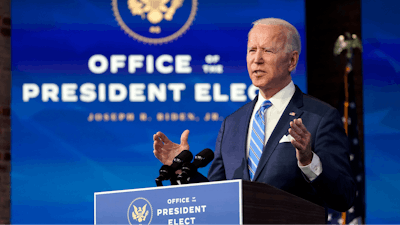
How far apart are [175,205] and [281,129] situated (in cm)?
55

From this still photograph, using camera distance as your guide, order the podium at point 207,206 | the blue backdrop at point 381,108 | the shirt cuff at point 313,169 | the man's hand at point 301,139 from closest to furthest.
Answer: the podium at point 207,206, the man's hand at point 301,139, the shirt cuff at point 313,169, the blue backdrop at point 381,108

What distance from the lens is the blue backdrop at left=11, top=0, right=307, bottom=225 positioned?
15.6ft

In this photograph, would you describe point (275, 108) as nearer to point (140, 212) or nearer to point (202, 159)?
point (202, 159)

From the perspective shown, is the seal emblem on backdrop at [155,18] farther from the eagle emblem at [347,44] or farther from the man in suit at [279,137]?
the man in suit at [279,137]

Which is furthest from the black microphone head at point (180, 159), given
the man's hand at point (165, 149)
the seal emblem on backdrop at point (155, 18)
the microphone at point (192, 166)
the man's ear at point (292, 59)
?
the seal emblem on backdrop at point (155, 18)

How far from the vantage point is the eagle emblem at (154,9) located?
489 centimetres

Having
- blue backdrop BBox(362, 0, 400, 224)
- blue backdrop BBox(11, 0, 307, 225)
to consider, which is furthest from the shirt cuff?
blue backdrop BBox(362, 0, 400, 224)

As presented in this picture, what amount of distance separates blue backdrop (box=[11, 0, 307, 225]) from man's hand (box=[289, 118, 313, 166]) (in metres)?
3.36

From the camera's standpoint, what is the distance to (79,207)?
15.6 ft

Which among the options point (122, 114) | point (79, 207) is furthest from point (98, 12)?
point (79, 207)

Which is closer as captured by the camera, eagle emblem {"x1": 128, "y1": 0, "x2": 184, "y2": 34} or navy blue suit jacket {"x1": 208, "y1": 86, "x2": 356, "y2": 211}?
navy blue suit jacket {"x1": 208, "y1": 86, "x2": 356, "y2": 211}

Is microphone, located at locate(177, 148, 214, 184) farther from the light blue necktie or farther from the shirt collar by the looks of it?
the shirt collar

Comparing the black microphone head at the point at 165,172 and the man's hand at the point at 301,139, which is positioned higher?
the man's hand at the point at 301,139

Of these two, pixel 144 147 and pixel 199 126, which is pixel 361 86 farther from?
pixel 144 147
